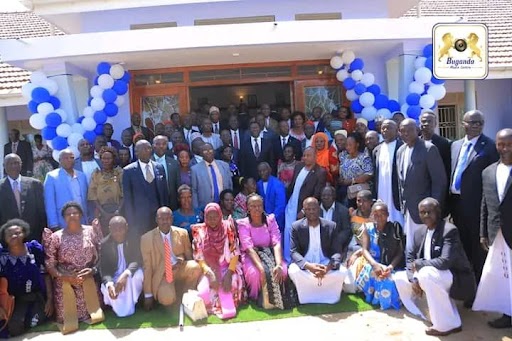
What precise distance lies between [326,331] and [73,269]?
2.65m

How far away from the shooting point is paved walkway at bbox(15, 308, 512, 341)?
174 inches

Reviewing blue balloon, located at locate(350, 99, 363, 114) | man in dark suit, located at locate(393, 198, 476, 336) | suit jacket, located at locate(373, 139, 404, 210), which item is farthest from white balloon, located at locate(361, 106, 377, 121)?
Answer: man in dark suit, located at locate(393, 198, 476, 336)

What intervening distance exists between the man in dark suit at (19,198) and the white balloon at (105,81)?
240 centimetres

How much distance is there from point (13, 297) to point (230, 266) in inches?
85.6

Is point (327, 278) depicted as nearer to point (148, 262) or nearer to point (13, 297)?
point (148, 262)

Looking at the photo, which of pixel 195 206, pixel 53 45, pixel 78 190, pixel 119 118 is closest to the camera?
pixel 78 190

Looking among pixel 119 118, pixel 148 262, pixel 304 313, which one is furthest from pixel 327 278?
pixel 119 118

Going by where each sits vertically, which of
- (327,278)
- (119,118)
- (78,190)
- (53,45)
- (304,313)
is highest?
(53,45)

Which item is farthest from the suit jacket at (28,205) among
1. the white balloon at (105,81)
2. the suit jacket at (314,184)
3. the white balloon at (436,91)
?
the white balloon at (436,91)

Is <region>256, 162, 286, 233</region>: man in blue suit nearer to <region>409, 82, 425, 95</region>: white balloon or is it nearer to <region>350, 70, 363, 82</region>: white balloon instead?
<region>350, 70, 363, 82</region>: white balloon

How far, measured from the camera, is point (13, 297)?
4.83 meters

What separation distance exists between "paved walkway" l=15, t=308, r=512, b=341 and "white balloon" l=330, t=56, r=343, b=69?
4559 millimetres

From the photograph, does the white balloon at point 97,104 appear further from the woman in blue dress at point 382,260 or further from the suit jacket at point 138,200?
the woman in blue dress at point 382,260

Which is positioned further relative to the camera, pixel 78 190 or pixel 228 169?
pixel 228 169
